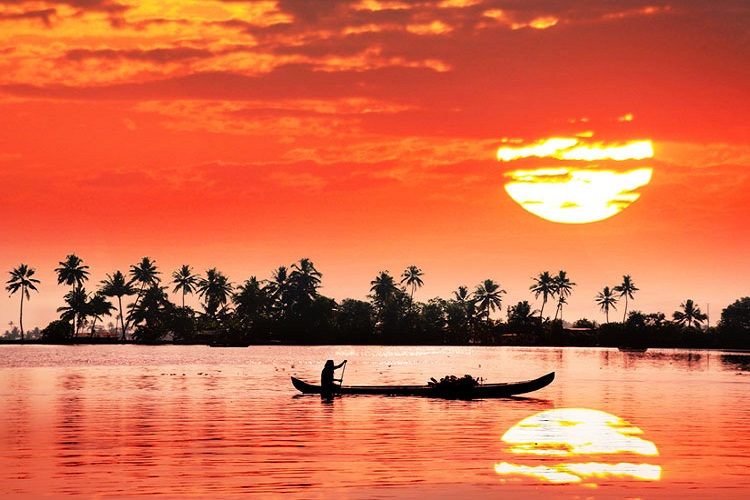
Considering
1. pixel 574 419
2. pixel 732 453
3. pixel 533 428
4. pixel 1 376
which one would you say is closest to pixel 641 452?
pixel 732 453

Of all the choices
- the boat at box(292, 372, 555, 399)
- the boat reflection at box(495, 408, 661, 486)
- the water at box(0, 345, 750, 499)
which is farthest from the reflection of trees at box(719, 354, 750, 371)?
the boat reflection at box(495, 408, 661, 486)

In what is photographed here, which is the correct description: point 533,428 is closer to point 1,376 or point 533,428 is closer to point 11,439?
point 11,439

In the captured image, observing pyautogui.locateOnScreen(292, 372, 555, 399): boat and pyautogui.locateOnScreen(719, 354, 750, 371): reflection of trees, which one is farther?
pyautogui.locateOnScreen(719, 354, 750, 371): reflection of trees

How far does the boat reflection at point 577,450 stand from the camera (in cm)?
3098

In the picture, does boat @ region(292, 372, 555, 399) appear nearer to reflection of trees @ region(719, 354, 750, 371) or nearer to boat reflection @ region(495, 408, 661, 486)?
boat reflection @ region(495, 408, 661, 486)

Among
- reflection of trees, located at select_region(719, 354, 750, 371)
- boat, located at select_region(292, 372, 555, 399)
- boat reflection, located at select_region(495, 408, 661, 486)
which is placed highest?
boat, located at select_region(292, 372, 555, 399)

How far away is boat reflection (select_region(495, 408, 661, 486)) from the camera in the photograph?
102 ft

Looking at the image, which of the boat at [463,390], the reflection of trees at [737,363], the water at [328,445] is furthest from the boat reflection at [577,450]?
the reflection of trees at [737,363]

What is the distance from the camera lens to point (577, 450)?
3672 centimetres

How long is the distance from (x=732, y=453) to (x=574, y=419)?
13.8m

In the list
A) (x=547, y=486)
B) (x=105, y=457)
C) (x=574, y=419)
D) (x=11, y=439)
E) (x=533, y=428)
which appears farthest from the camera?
(x=574, y=419)

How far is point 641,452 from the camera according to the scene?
120 feet

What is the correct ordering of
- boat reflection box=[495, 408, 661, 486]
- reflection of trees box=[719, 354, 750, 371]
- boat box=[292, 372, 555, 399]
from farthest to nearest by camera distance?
reflection of trees box=[719, 354, 750, 371] → boat box=[292, 372, 555, 399] → boat reflection box=[495, 408, 661, 486]

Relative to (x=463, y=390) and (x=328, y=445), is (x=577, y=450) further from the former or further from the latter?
(x=463, y=390)
